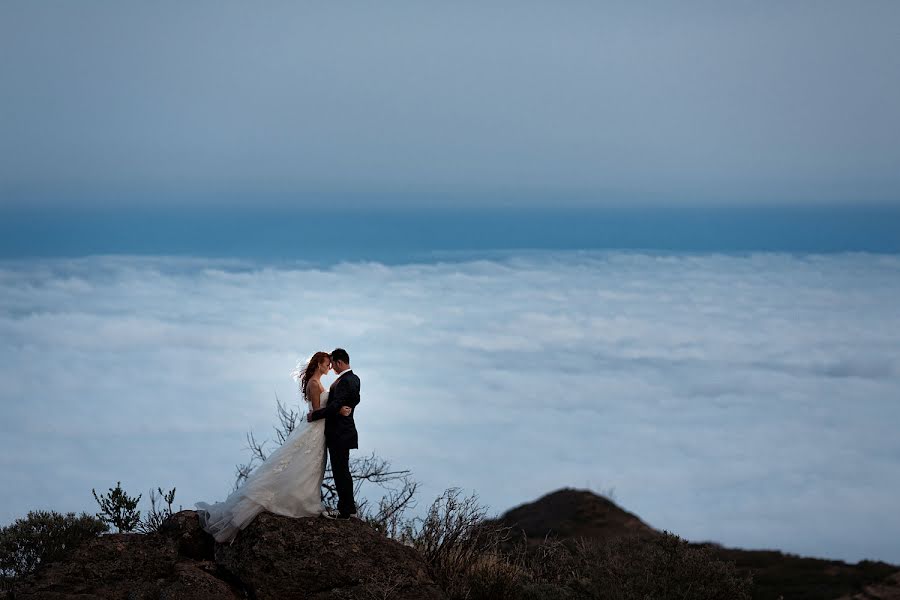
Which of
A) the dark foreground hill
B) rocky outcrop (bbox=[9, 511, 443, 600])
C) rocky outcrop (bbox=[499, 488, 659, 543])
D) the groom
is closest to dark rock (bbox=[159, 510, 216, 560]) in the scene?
rocky outcrop (bbox=[9, 511, 443, 600])

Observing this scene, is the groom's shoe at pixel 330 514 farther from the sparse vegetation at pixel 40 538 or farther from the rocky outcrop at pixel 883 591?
the rocky outcrop at pixel 883 591

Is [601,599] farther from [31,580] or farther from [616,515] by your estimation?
[616,515]

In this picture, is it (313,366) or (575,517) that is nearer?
(313,366)

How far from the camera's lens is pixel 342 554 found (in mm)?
14945

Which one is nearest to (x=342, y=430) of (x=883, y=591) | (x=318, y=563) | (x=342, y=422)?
(x=342, y=422)

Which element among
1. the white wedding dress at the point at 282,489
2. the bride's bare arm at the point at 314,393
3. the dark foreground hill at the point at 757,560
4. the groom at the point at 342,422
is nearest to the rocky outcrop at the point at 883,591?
the dark foreground hill at the point at 757,560

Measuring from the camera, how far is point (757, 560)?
4541 cm

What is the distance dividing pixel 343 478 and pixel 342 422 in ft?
2.94

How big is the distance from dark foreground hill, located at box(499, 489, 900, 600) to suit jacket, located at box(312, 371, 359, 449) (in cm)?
467

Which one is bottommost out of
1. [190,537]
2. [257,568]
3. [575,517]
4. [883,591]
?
[883,591]

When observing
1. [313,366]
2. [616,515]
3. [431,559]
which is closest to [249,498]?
[313,366]

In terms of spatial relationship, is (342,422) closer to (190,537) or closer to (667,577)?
(190,537)

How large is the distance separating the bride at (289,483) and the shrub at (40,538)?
14.0ft

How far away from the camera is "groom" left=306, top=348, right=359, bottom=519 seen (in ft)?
51.6
